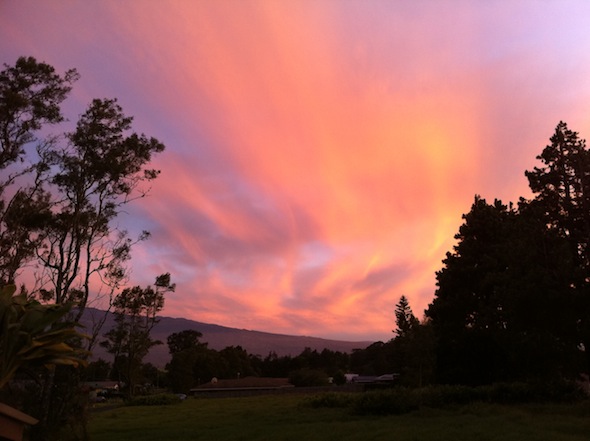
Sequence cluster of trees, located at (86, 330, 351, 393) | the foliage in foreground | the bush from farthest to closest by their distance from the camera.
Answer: cluster of trees, located at (86, 330, 351, 393) < the bush < the foliage in foreground

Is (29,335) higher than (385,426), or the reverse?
(29,335)

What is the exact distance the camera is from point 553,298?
2742 cm

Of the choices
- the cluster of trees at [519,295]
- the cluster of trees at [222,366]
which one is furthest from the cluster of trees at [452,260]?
the cluster of trees at [222,366]

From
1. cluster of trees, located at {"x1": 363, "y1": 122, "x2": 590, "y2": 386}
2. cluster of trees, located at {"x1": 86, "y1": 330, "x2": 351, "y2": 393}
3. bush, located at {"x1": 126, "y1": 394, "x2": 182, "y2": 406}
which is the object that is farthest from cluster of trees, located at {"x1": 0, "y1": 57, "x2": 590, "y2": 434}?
cluster of trees, located at {"x1": 86, "y1": 330, "x2": 351, "y2": 393}

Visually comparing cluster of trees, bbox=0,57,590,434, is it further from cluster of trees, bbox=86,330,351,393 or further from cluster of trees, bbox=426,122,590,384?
cluster of trees, bbox=86,330,351,393

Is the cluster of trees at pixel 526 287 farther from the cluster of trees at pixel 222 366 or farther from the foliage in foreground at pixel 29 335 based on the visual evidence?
the cluster of trees at pixel 222 366

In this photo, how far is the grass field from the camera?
19.6m

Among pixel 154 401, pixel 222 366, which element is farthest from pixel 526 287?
pixel 222 366

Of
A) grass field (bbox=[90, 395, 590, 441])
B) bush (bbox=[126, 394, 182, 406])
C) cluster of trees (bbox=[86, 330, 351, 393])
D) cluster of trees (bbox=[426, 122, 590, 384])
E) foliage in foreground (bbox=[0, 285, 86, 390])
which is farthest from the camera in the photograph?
cluster of trees (bbox=[86, 330, 351, 393])

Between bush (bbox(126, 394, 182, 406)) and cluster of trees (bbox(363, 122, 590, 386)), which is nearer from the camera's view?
cluster of trees (bbox(363, 122, 590, 386))

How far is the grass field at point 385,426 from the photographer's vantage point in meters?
19.6

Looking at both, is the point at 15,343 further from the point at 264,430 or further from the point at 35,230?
the point at 35,230

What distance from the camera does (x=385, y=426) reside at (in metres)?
23.0

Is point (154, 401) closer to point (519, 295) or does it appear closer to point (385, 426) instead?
point (385, 426)
